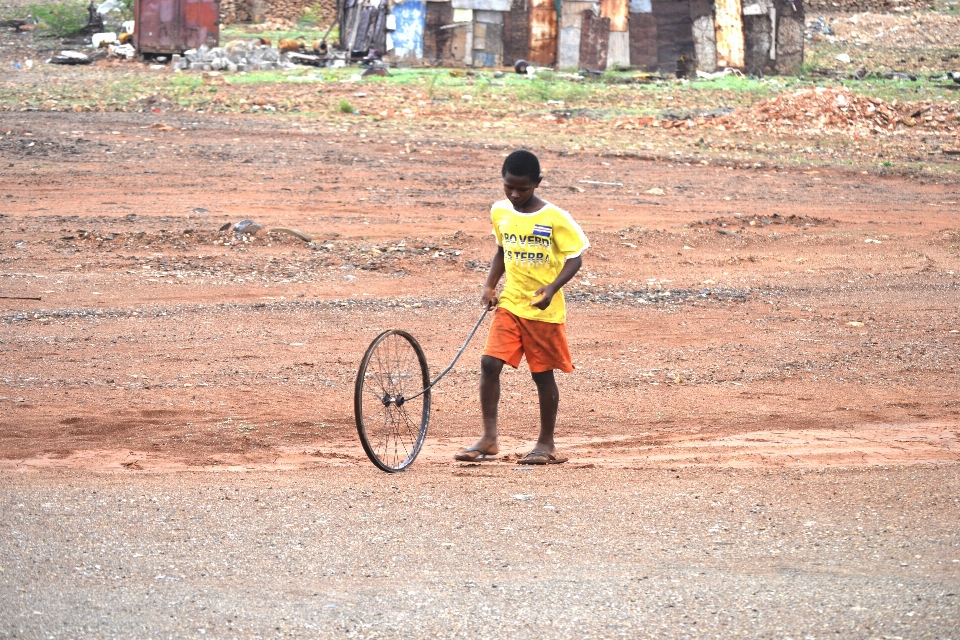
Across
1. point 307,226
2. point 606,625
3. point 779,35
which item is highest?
point 779,35

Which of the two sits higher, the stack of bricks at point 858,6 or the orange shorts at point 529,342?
the stack of bricks at point 858,6

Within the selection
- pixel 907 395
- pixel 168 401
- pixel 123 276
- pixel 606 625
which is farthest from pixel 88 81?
pixel 606 625

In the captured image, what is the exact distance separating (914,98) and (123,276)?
63.3 feet

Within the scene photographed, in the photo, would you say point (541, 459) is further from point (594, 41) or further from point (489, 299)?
point (594, 41)

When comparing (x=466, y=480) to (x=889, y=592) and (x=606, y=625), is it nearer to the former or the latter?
(x=606, y=625)

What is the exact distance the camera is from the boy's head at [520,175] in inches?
221

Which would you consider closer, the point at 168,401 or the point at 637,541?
the point at 637,541

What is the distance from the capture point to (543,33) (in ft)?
96.9

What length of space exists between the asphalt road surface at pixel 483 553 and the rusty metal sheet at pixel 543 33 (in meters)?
25.1

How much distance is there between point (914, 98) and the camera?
24.4 metres

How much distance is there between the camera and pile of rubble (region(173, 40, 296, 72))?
1106 inches

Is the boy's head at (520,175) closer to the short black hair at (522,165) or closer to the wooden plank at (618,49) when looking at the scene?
the short black hair at (522,165)

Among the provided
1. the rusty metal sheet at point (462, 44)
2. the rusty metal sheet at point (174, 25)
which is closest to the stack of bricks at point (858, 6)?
the rusty metal sheet at point (462, 44)

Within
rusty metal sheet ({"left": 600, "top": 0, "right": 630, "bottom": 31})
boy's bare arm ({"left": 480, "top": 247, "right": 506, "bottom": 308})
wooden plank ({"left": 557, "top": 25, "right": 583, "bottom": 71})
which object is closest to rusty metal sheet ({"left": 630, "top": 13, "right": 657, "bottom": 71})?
rusty metal sheet ({"left": 600, "top": 0, "right": 630, "bottom": 31})
